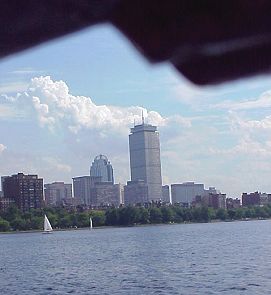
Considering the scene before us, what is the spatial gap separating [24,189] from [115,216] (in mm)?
25376

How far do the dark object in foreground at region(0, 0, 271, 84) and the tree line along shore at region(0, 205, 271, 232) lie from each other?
50.1m

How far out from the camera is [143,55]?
1.82m

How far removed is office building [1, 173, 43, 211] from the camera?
31.4m

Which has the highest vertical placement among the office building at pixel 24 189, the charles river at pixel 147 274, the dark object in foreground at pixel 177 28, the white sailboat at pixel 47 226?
the office building at pixel 24 189

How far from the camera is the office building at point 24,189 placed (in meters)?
31.4

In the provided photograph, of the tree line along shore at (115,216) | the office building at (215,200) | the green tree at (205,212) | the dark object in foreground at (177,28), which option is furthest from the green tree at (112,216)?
the dark object in foreground at (177,28)

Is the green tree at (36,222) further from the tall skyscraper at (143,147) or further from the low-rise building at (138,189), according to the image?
the tall skyscraper at (143,147)

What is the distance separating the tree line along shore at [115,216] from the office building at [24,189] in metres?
6.98

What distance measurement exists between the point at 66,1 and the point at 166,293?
56.6 feet

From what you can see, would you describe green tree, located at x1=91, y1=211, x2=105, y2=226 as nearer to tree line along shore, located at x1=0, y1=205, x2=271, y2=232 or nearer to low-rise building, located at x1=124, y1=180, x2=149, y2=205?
tree line along shore, located at x1=0, y1=205, x2=271, y2=232

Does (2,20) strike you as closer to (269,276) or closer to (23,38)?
(23,38)

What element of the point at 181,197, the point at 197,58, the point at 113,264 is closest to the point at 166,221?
the point at 181,197

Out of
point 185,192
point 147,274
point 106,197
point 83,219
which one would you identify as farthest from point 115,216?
point 147,274

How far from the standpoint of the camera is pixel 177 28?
1.90 metres
